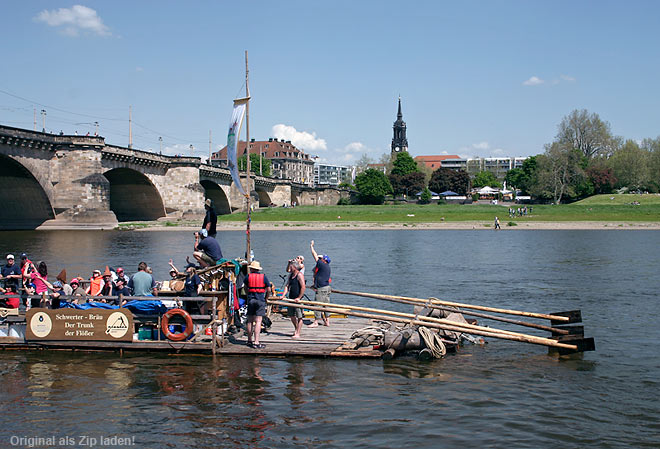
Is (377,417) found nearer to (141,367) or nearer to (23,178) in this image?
(141,367)

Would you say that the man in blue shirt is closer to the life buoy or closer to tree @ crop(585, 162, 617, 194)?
the life buoy

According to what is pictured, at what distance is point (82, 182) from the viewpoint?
206 ft

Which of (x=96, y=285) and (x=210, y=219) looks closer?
(x=210, y=219)

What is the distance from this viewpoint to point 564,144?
10494 centimetres

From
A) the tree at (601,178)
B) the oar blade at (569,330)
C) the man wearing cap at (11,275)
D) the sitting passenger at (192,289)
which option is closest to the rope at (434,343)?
the oar blade at (569,330)

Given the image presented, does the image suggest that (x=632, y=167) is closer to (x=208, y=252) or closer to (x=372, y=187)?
(x=372, y=187)

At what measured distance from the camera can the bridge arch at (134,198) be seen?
79.6 meters

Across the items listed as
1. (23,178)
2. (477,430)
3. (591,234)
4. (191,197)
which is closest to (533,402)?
(477,430)

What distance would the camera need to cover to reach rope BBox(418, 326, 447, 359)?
13594 mm

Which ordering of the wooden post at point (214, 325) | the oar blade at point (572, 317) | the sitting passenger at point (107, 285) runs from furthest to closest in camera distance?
the oar blade at point (572, 317) < the sitting passenger at point (107, 285) < the wooden post at point (214, 325)

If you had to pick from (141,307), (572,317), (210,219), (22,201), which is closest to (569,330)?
(572,317)

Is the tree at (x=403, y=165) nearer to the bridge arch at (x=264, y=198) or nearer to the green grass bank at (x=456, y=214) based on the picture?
the bridge arch at (x=264, y=198)

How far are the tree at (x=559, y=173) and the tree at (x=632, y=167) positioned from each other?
659 cm

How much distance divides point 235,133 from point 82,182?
53531 mm
